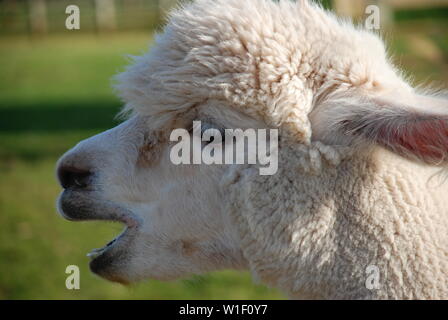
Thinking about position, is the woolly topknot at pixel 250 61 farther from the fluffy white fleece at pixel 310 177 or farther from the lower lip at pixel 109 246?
the lower lip at pixel 109 246

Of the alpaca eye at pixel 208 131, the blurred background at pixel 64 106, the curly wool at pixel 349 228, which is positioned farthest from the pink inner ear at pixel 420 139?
the blurred background at pixel 64 106

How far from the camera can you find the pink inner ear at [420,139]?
2104 millimetres

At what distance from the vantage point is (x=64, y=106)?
50.8 feet

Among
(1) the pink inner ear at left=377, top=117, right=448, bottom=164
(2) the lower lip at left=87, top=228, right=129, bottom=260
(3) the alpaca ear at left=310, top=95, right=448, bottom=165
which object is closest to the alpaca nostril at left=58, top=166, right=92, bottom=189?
(2) the lower lip at left=87, top=228, right=129, bottom=260

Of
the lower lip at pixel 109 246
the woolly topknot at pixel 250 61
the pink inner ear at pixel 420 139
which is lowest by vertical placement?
the lower lip at pixel 109 246

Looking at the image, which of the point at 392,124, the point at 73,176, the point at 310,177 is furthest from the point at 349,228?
the point at 73,176

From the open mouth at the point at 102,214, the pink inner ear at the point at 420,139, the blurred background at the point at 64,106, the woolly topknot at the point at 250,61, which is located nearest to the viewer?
the pink inner ear at the point at 420,139

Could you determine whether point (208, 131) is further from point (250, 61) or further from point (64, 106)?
point (64, 106)

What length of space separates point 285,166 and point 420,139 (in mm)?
509

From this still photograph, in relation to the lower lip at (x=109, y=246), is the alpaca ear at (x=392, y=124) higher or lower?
higher

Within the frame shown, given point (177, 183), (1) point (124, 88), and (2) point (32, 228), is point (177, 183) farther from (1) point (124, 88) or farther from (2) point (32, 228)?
(2) point (32, 228)

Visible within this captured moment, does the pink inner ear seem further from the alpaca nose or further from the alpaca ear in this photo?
the alpaca nose

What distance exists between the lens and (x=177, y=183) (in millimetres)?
2662

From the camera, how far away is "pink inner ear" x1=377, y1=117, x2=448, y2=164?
210cm
